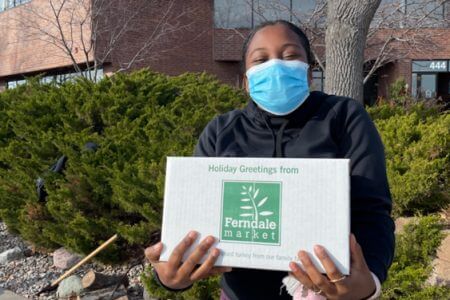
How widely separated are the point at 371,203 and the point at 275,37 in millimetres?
610

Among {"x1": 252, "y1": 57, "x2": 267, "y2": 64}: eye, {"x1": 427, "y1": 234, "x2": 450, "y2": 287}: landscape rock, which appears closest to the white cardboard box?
{"x1": 252, "y1": 57, "x2": 267, "y2": 64}: eye

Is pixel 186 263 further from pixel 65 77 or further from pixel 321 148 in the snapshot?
pixel 65 77

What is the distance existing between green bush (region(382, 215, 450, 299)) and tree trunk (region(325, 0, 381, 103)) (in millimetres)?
2628

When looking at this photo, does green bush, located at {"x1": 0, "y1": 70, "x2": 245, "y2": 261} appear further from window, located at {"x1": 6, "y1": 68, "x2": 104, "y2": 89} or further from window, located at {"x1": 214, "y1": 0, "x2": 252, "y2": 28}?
window, located at {"x1": 214, "y1": 0, "x2": 252, "y2": 28}

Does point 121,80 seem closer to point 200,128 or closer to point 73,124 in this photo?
point 73,124

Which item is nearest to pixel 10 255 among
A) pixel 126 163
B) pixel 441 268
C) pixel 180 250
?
pixel 126 163

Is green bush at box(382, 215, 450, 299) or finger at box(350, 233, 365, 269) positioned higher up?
finger at box(350, 233, 365, 269)

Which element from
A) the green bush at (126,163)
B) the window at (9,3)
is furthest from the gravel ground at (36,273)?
the window at (9,3)

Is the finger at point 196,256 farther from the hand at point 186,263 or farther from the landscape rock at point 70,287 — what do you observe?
the landscape rock at point 70,287

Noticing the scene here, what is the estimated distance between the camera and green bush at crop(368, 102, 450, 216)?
4.21 metres

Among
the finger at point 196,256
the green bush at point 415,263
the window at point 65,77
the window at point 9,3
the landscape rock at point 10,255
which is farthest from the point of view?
the window at point 9,3

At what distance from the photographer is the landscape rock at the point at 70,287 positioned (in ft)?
15.0

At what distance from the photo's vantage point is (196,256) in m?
1.53

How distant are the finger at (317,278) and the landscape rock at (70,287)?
353 centimetres
